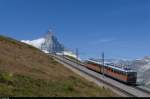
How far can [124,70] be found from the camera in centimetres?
8012

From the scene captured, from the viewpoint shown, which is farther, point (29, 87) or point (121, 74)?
point (121, 74)

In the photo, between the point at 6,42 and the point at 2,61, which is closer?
the point at 2,61

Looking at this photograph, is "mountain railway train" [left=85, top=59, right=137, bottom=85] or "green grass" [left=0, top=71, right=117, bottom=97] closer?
"green grass" [left=0, top=71, right=117, bottom=97]

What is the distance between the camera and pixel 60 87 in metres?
36.6

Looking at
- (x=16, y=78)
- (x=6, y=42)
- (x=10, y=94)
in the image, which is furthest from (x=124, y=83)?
(x=10, y=94)

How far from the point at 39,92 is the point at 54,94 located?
4.78 feet

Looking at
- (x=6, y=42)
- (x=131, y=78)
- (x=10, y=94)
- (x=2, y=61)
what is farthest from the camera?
(x=131, y=78)

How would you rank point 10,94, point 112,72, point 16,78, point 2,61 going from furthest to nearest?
point 112,72
point 2,61
point 16,78
point 10,94

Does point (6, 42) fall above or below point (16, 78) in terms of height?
above

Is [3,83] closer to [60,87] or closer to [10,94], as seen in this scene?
[10,94]

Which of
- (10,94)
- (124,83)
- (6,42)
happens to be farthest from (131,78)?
(10,94)

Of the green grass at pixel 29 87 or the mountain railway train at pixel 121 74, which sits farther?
the mountain railway train at pixel 121 74

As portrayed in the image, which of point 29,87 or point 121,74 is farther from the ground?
point 29,87

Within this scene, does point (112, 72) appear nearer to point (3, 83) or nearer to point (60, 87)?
point (60, 87)
